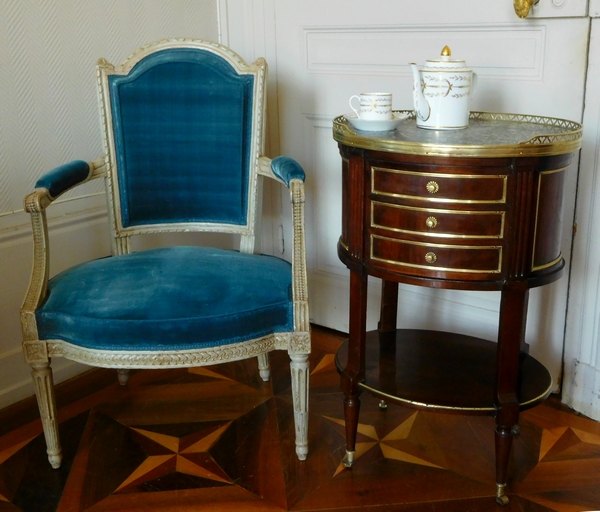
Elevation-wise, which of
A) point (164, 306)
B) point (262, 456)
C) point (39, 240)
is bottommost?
point (262, 456)

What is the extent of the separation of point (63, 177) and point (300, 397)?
0.76m

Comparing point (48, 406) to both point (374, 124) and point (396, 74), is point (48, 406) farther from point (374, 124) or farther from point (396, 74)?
point (396, 74)

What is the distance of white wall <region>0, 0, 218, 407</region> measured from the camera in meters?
1.78

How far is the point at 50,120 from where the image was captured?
6.15 feet

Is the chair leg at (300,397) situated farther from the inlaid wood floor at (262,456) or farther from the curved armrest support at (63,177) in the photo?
the curved armrest support at (63,177)

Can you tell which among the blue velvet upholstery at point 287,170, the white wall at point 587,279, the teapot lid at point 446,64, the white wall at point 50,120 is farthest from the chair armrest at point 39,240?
the white wall at point 587,279

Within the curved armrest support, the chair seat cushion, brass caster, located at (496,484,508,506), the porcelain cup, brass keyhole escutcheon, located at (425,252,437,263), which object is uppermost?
the porcelain cup

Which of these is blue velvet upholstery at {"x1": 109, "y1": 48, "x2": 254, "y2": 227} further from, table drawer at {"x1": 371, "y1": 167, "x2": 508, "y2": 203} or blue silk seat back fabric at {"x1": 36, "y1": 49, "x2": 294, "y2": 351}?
table drawer at {"x1": 371, "y1": 167, "x2": 508, "y2": 203}

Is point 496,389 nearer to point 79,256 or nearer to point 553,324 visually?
point 553,324

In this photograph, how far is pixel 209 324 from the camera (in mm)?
1396

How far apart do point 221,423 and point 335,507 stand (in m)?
0.45

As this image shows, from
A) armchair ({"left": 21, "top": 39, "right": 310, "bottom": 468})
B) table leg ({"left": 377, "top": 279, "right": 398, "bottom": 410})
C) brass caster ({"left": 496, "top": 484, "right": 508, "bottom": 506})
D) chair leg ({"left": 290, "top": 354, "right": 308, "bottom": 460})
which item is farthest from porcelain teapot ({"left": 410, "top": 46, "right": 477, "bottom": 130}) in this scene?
brass caster ({"left": 496, "top": 484, "right": 508, "bottom": 506})

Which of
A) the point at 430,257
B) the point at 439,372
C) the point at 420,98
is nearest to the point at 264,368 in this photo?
the point at 439,372

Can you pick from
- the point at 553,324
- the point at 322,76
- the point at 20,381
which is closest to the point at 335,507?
the point at 553,324
